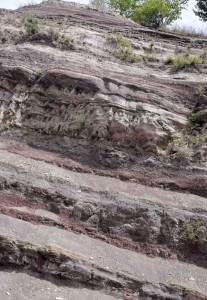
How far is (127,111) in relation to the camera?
11.8m

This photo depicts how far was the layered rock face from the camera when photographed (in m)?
8.01

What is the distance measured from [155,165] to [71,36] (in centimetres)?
683

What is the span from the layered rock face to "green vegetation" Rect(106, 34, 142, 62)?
0.13 feet

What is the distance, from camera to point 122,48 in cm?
1538

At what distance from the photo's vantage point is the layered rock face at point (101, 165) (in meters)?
8.01

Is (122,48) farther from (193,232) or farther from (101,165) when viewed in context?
(193,232)

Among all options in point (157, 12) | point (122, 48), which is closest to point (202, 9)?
point (157, 12)

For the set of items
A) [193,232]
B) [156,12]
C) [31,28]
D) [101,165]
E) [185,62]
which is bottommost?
[193,232]

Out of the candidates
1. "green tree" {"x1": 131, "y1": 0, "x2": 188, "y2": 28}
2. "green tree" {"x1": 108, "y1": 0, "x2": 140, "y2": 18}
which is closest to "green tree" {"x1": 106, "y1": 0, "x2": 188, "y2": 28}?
"green tree" {"x1": 131, "y1": 0, "x2": 188, "y2": 28}

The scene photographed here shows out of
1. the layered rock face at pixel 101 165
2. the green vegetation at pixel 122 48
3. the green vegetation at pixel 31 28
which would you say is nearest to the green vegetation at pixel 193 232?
the layered rock face at pixel 101 165

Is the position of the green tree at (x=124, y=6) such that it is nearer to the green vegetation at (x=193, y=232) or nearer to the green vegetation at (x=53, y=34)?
the green vegetation at (x=53, y=34)

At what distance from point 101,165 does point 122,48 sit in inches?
230

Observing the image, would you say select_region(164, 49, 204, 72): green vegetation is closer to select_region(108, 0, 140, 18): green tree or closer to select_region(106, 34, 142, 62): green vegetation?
select_region(106, 34, 142, 62): green vegetation

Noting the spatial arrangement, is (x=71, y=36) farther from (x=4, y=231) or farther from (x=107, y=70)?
(x=4, y=231)
